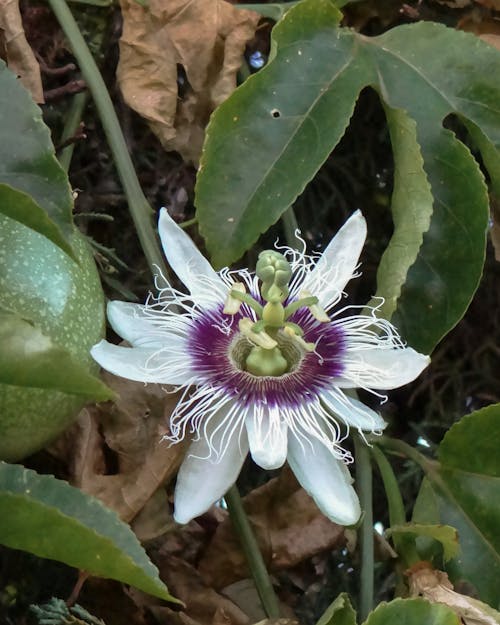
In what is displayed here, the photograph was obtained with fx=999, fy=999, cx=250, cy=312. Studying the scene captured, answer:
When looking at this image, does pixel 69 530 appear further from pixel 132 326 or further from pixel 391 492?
pixel 391 492

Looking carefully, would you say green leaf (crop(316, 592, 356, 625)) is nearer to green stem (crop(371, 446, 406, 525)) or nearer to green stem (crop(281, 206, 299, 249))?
green stem (crop(371, 446, 406, 525))

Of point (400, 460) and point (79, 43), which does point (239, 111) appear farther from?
point (400, 460)

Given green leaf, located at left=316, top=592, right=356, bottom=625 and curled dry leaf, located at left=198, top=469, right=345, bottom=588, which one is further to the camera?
curled dry leaf, located at left=198, top=469, right=345, bottom=588

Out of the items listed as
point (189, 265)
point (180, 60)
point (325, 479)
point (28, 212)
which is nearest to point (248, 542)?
point (325, 479)

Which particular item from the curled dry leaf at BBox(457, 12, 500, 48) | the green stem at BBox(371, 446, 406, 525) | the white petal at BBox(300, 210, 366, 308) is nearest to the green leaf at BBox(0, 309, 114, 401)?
the white petal at BBox(300, 210, 366, 308)

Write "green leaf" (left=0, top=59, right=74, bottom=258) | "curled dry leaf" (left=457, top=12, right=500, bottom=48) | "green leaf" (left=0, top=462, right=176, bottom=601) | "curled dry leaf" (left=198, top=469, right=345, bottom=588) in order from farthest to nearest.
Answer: "curled dry leaf" (left=457, top=12, right=500, bottom=48) < "curled dry leaf" (left=198, top=469, right=345, bottom=588) < "green leaf" (left=0, top=59, right=74, bottom=258) < "green leaf" (left=0, top=462, right=176, bottom=601)

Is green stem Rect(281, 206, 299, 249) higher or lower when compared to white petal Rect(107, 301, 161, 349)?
higher

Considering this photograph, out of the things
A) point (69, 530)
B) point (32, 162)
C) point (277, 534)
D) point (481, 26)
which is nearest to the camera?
point (69, 530)
